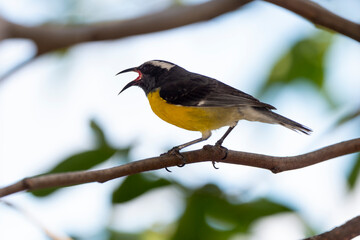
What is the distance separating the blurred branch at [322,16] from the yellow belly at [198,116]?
44.2 inches

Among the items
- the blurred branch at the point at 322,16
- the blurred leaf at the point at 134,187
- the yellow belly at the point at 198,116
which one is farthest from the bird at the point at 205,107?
the blurred branch at the point at 322,16

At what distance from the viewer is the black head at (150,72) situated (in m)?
4.26

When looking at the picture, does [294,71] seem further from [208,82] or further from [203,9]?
[203,9]

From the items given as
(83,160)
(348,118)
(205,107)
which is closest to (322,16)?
(348,118)

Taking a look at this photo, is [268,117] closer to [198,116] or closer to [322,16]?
[198,116]

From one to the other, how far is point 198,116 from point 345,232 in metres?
1.56

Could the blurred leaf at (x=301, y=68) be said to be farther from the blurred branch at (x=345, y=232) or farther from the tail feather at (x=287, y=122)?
the blurred branch at (x=345, y=232)

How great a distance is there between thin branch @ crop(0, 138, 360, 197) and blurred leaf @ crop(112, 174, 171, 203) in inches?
16.8

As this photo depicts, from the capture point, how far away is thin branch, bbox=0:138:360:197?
197cm

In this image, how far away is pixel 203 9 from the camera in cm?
350

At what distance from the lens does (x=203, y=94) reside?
3756mm

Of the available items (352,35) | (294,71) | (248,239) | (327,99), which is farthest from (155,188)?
(327,99)

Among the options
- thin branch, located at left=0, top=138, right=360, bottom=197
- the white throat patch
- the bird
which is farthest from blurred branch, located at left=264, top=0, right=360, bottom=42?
the white throat patch

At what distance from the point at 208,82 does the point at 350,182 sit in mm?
1250
